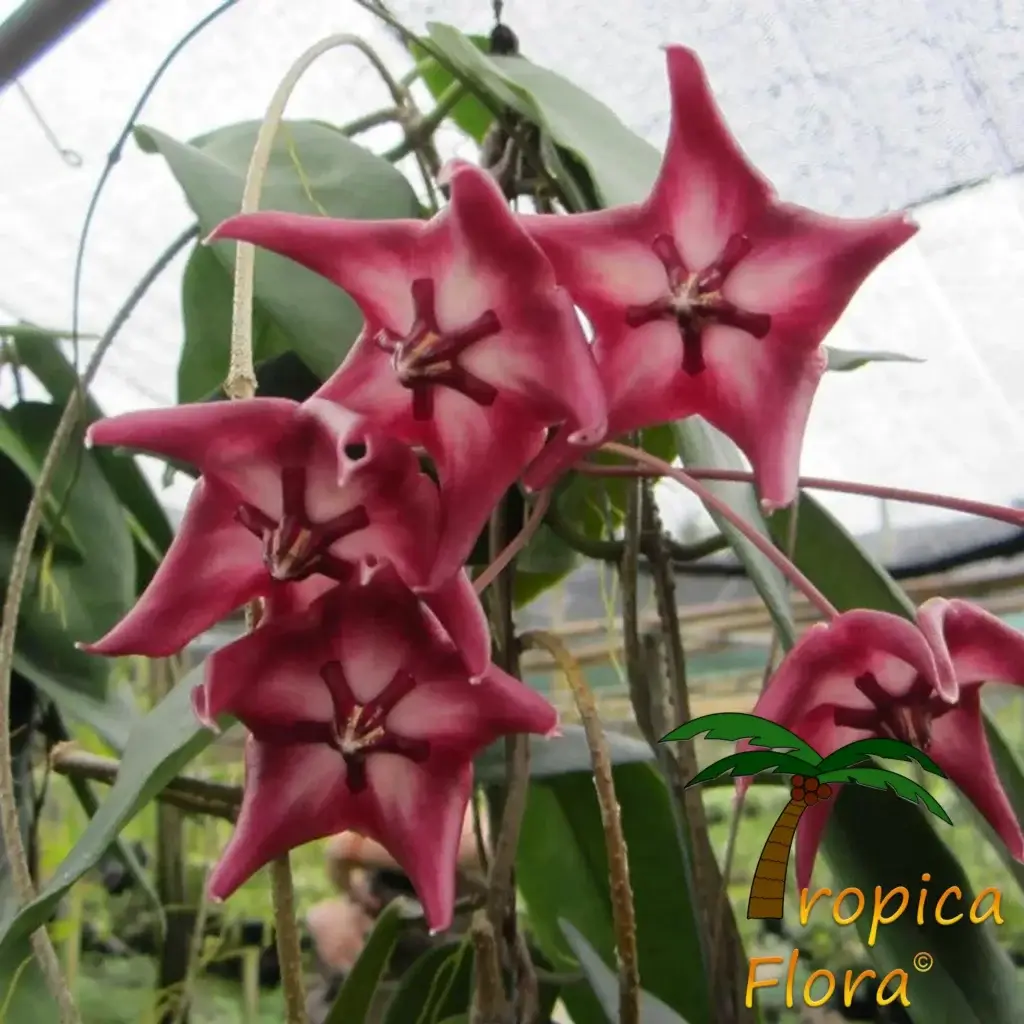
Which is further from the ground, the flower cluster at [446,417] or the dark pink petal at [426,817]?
the flower cluster at [446,417]

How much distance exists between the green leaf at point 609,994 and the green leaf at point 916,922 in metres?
0.08

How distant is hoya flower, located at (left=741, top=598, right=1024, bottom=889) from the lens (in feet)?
0.87

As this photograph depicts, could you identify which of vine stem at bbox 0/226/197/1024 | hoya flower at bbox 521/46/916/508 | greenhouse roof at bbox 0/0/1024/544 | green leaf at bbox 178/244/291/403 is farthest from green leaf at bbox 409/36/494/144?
hoya flower at bbox 521/46/916/508

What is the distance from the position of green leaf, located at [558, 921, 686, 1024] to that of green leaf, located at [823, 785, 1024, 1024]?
83 millimetres

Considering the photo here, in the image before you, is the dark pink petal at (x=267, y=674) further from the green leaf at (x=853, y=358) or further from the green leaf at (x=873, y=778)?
the green leaf at (x=853, y=358)

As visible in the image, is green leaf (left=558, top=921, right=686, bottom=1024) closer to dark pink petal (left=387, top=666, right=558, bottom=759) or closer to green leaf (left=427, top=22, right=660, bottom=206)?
dark pink petal (left=387, top=666, right=558, bottom=759)

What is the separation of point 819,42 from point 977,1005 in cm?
59

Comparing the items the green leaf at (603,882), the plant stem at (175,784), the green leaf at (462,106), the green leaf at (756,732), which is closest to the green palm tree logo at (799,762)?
the green leaf at (756,732)

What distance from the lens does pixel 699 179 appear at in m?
0.25

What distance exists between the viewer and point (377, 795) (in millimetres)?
296

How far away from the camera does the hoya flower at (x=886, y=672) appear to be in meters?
0.26

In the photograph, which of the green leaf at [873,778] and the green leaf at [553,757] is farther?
the green leaf at [553,757]

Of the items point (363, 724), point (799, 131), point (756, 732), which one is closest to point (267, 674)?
point (363, 724)

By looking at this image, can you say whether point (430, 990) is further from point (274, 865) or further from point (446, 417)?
point (446, 417)
